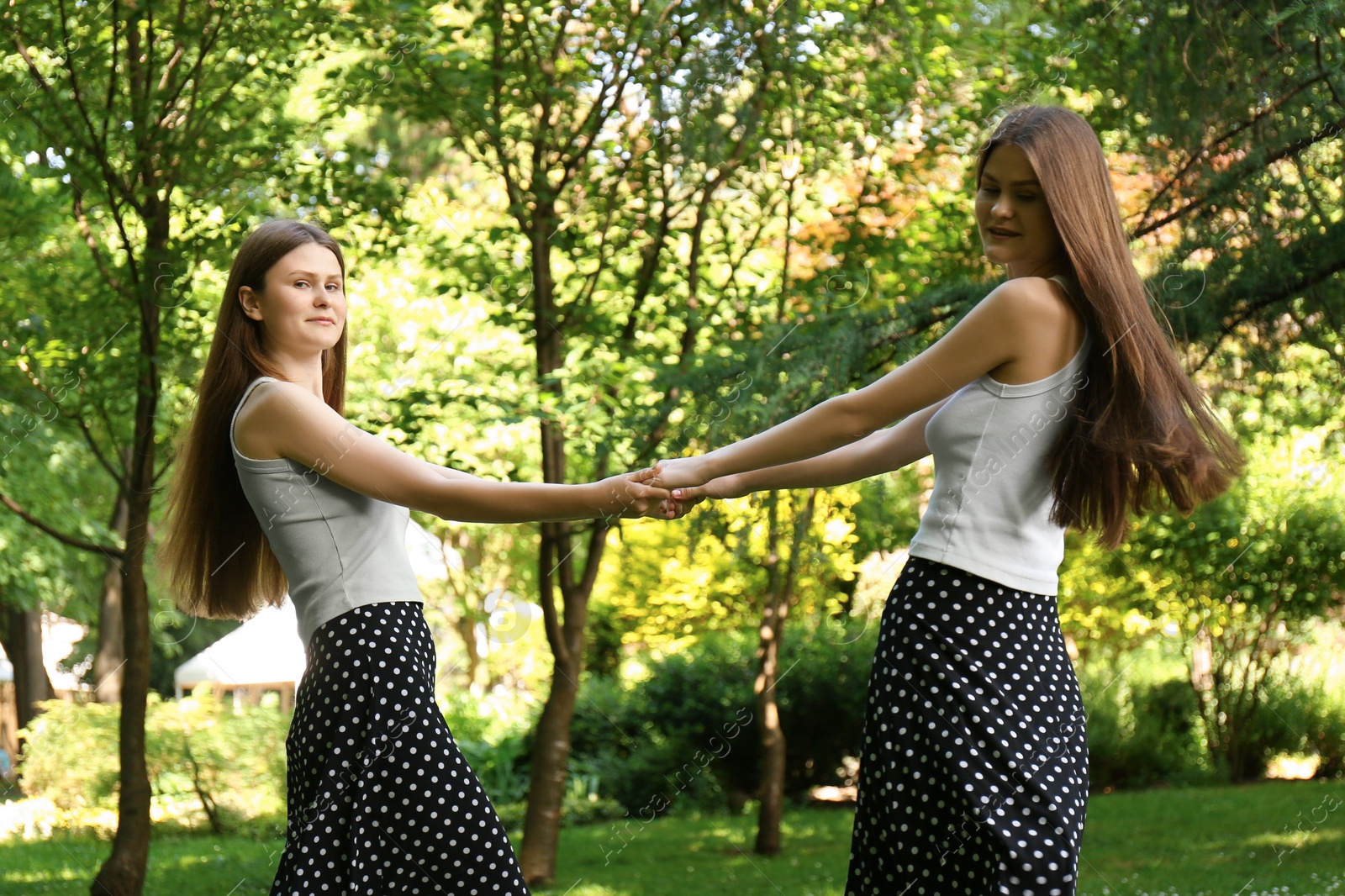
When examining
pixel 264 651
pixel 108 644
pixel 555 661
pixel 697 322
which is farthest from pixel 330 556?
pixel 108 644

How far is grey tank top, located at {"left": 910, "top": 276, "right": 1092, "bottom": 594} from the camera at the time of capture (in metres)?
2.16

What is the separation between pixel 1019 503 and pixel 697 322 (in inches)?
175

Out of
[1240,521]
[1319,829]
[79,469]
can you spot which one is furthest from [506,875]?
[79,469]

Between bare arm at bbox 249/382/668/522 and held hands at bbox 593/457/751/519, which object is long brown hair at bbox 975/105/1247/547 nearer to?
held hands at bbox 593/457/751/519

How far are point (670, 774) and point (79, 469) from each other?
6552mm

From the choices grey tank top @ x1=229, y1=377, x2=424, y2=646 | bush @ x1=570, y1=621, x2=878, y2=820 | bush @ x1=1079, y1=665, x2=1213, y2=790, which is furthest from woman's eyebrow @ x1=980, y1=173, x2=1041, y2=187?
bush @ x1=1079, y1=665, x2=1213, y2=790

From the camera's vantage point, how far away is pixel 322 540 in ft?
7.54

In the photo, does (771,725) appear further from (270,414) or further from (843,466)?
(270,414)

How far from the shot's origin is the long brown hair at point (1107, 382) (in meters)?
2.13

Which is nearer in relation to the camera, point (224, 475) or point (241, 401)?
point (241, 401)

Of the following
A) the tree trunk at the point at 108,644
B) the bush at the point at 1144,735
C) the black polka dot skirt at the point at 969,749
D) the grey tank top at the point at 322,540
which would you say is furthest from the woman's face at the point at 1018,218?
the tree trunk at the point at 108,644

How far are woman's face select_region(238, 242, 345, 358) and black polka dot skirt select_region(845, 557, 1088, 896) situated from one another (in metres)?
1.28

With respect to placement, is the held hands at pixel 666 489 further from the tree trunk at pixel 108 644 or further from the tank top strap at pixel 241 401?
the tree trunk at pixel 108 644

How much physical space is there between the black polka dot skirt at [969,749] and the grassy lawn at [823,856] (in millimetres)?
4629
